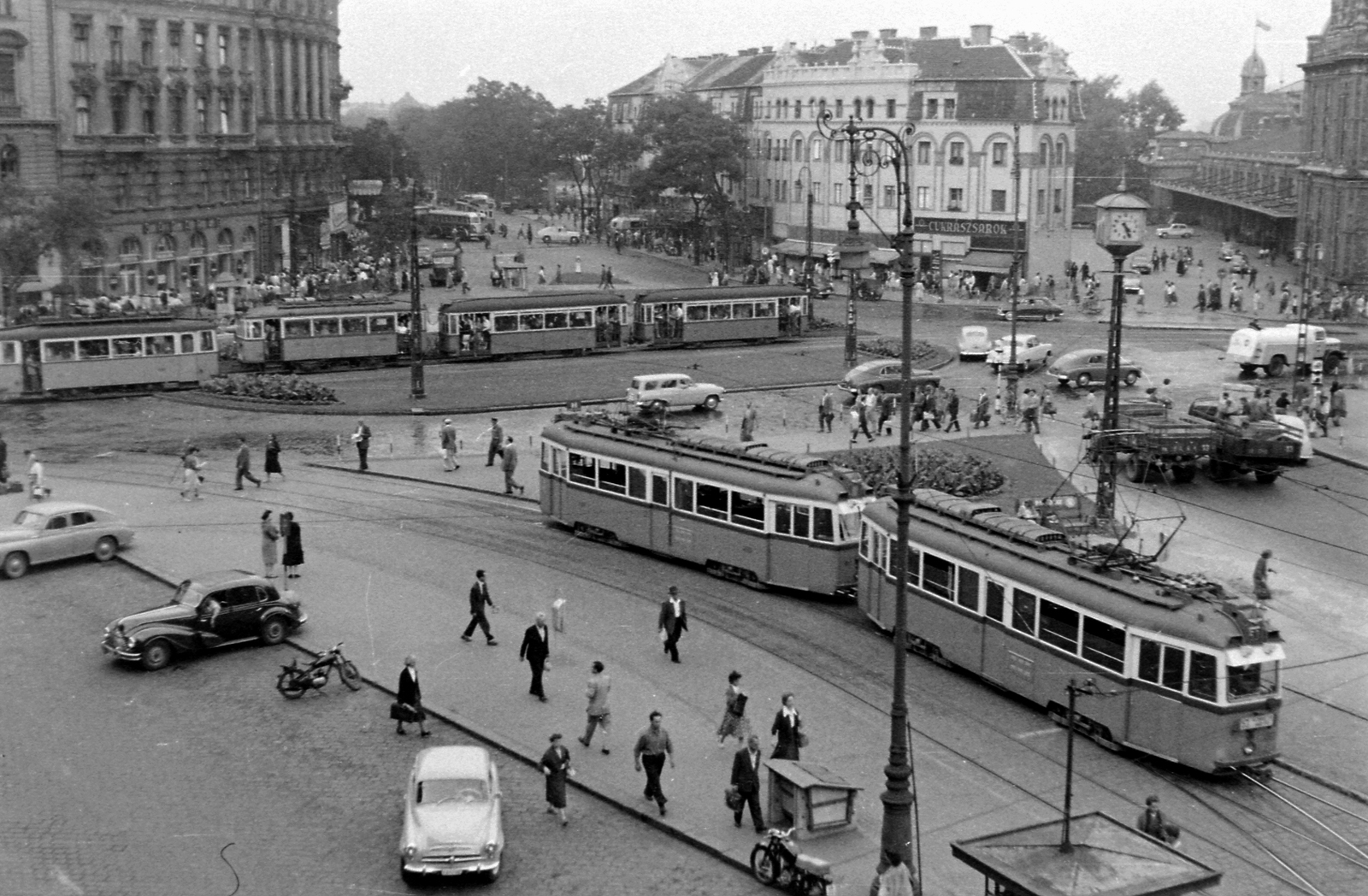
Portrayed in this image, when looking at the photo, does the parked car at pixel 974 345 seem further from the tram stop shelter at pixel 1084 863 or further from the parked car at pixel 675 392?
the tram stop shelter at pixel 1084 863

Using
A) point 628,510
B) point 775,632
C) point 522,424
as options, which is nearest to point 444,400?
point 522,424

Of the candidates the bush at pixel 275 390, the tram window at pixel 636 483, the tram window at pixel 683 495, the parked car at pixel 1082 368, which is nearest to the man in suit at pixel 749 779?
the tram window at pixel 683 495

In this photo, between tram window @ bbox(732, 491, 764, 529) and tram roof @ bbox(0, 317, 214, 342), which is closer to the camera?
tram window @ bbox(732, 491, 764, 529)

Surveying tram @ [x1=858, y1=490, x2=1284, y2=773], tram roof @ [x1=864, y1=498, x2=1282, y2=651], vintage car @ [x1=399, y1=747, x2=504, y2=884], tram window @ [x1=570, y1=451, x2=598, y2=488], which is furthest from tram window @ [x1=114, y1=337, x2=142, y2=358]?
vintage car @ [x1=399, y1=747, x2=504, y2=884]

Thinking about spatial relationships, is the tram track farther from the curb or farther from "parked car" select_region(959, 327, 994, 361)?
"parked car" select_region(959, 327, 994, 361)

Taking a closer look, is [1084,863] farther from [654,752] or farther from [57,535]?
[57,535]

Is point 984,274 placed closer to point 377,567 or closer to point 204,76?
point 204,76
